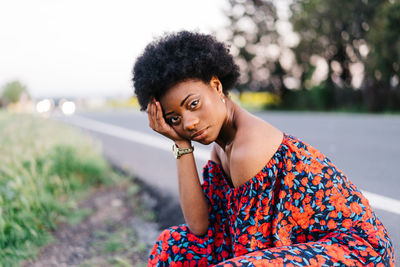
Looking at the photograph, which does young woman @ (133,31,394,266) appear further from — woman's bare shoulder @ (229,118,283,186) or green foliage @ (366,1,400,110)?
green foliage @ (366,1,400,110)

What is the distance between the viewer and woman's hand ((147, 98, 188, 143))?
207cm

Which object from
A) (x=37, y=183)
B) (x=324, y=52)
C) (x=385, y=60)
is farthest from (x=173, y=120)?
(x=324, y=52)

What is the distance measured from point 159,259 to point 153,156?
4.41 metres

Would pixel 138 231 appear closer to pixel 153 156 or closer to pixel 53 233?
pixel 53 233

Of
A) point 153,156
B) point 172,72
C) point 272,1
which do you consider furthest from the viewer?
point 272,1

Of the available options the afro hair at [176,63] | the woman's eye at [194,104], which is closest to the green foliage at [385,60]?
the afro hair at [176,63]

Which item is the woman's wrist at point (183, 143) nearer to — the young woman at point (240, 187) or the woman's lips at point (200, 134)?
the young woman at point (240, 187)

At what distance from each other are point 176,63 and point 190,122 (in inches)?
11.9

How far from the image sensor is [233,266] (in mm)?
1557

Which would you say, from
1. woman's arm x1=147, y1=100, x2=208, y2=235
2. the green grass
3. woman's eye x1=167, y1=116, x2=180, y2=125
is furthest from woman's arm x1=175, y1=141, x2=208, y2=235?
the green grass

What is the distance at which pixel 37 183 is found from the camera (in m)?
4.10

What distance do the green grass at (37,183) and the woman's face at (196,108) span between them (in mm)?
1929

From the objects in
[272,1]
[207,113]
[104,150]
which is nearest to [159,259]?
[207,113]

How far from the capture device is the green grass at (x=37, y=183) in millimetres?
3270
